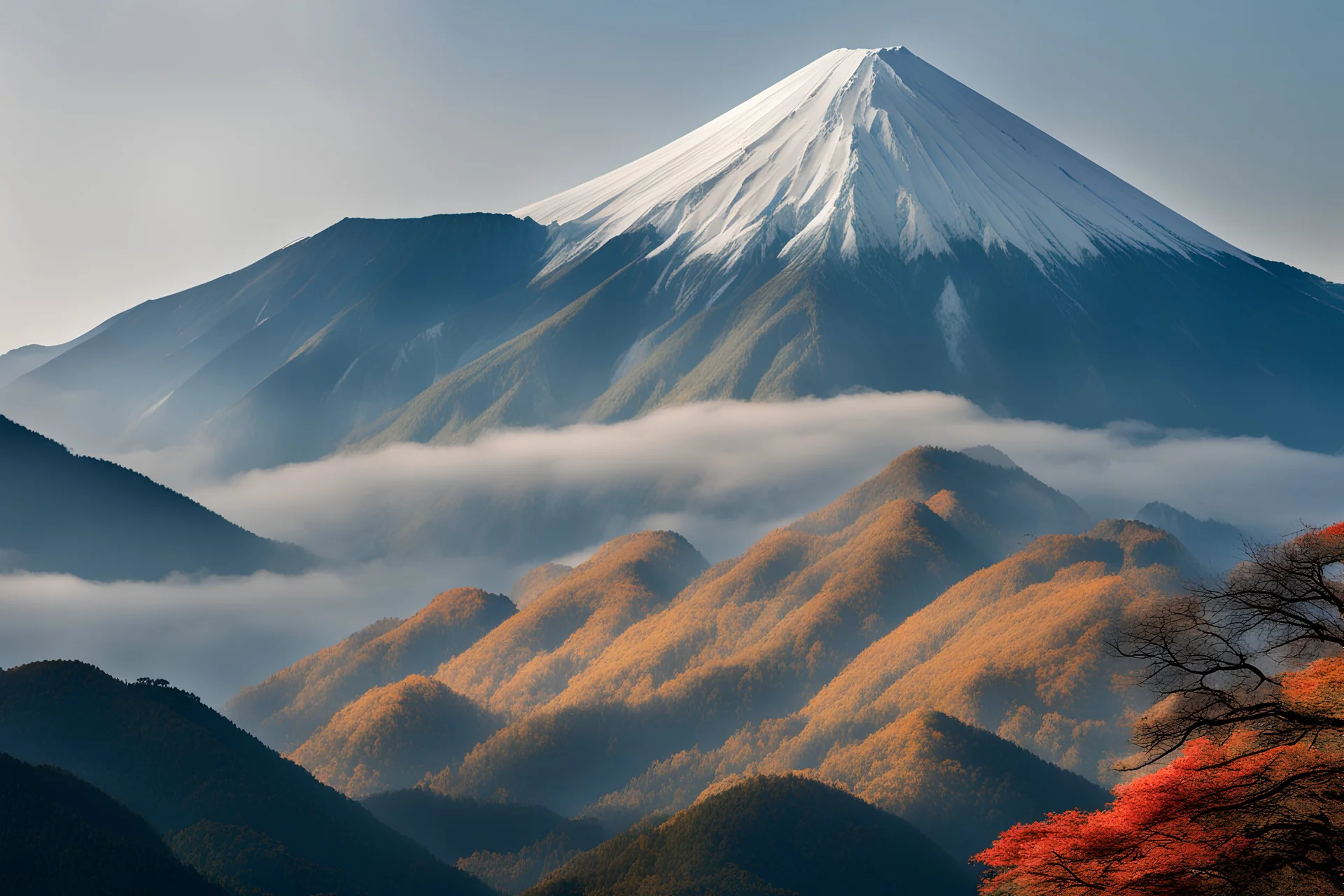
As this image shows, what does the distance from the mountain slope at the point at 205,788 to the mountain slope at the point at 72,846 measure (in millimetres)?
17128

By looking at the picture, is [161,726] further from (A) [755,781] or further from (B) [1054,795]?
(B) [1054,795]

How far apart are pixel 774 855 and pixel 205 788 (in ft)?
206

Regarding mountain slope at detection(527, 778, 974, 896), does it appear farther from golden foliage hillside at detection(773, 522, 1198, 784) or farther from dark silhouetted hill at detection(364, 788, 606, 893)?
dark silhouetted hill at detection(364, 788, 606, 893)

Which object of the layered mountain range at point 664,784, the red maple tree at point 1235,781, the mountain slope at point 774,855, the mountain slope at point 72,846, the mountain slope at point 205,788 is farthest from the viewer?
the mountain slope at point 205,788

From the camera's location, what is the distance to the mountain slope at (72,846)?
94250 millimetres

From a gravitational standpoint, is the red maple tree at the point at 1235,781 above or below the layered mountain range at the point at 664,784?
above

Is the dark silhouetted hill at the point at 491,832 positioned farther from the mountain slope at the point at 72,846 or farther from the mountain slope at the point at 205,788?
the mountain slope at the point at 72,846

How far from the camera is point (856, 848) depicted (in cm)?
12862

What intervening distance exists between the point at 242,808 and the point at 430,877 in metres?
22.9

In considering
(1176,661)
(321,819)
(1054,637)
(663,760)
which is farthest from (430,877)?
(1176,661)

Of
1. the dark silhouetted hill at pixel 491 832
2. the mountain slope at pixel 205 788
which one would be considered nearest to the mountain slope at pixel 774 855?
the mountain slope at pixel 205 788

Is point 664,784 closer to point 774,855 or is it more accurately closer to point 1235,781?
point 774,855

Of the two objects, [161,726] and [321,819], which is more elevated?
[161,726]

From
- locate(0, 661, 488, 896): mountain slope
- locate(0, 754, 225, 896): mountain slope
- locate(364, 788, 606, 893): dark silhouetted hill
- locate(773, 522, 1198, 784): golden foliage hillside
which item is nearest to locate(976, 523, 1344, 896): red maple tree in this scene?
locate(0, 754, 225, 896): mountain slope
